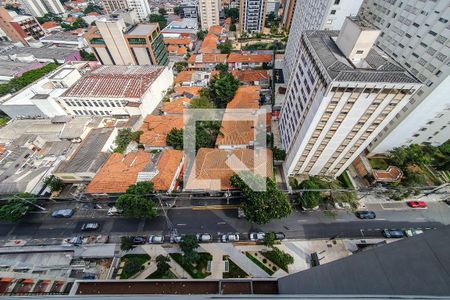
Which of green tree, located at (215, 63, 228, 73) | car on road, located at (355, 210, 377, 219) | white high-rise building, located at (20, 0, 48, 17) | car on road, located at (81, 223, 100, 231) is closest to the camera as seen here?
car on road, located at (81, 223, 100, 231)

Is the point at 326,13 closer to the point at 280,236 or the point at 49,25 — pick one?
the point at 280,236

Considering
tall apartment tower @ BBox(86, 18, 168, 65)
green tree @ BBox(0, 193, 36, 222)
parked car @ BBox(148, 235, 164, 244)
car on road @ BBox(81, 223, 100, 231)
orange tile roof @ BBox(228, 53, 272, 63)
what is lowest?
parked car @ BBox(148, 235, 164, 244)

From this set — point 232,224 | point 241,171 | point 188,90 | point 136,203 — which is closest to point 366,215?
point 241,171

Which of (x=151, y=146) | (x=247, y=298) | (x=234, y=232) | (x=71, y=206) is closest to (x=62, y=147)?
(x=71, y=206)

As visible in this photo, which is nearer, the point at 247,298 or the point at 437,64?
the point at 247,298

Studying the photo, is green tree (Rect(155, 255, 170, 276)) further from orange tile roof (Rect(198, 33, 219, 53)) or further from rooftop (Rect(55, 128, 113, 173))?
orange tile roof (Rect(198, 33, 219, 53))

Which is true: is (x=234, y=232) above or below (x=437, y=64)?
below

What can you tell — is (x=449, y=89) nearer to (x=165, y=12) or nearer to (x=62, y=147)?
(x=62, y=147)

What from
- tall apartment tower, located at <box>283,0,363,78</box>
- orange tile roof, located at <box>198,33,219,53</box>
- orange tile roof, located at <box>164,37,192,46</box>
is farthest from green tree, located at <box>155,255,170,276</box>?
orange tile roof, located at <box>164,37,192,46</box>
